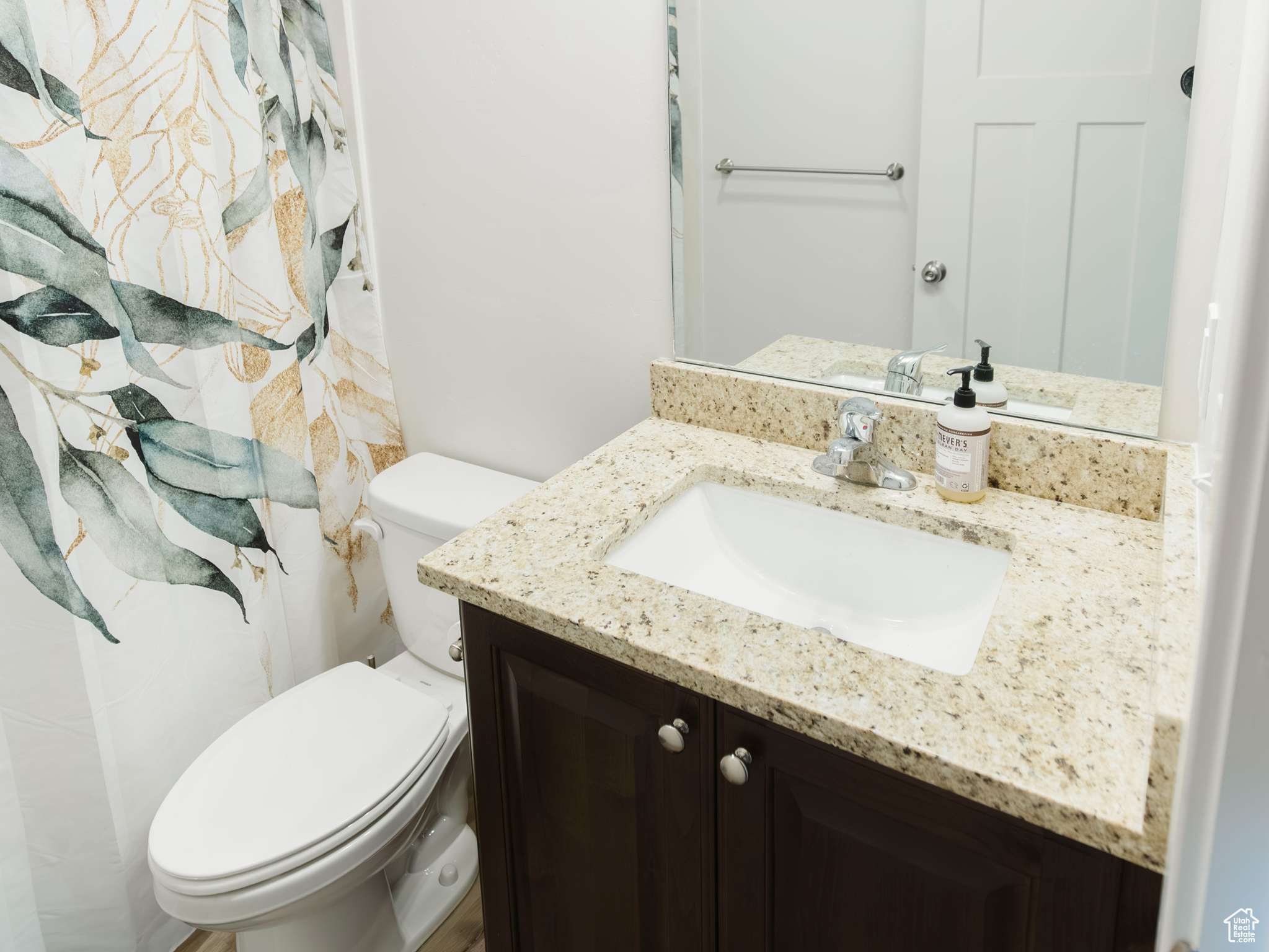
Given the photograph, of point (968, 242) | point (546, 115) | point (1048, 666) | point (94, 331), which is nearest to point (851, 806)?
point (1048, 666)

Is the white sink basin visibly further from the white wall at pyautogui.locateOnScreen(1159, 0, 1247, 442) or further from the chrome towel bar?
the chrome towel bar

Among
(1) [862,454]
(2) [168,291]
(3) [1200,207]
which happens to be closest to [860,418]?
(1) [862,454]

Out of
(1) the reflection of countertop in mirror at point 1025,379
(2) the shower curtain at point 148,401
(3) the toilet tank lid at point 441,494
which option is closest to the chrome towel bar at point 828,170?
(1) the reflection of countertop in mirror at point 1025,379

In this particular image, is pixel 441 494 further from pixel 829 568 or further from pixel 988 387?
pixel 988 387

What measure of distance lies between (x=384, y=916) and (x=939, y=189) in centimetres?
144

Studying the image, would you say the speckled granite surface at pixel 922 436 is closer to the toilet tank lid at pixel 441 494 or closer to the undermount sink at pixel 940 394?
the undermount sink at pixel 940 394

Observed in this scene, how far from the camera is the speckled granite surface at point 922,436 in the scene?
1146 mm

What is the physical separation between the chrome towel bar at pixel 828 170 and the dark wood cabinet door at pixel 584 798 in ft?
2.25

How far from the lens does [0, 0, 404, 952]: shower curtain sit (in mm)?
1318

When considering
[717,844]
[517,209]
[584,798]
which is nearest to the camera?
[717,844]

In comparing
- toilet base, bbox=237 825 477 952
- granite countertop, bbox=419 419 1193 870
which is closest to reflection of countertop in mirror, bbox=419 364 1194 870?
granite countertop, bbox=419 419 1193 870

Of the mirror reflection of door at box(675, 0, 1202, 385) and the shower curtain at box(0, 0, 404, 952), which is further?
the shower curtain at box(0, 0, 404, 952)

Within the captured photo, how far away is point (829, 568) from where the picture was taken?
4.07ft

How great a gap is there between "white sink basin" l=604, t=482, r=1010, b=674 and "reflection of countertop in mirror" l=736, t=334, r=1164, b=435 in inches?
7.5
